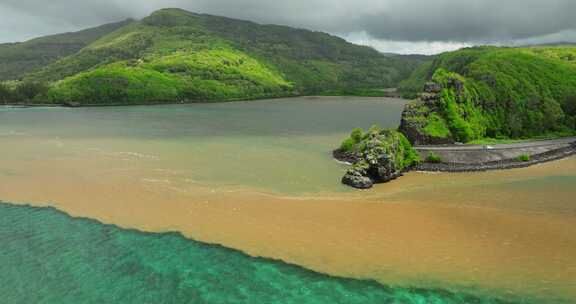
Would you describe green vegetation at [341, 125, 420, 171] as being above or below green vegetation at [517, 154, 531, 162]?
above

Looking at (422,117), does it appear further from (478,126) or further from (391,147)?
(391,147)

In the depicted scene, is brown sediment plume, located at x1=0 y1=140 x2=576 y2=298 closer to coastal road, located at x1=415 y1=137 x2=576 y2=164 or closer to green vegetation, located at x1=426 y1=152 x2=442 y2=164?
green vegetation, located at x1=426 y1=152 x2=442 y2=164

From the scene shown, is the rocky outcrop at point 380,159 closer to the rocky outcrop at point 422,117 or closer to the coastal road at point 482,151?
the coastal road at point 482,151

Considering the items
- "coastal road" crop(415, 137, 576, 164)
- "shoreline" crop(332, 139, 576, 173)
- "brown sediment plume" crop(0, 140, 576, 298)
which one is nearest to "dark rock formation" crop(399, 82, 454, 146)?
"coastal road" crop(415, 137, 576, 164)

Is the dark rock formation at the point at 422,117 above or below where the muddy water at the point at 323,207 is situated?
above

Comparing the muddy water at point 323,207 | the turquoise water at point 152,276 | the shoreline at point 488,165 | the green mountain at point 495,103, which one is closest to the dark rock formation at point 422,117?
the green mountain at point 495,103

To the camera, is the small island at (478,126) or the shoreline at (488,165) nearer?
the small island at (478,126)

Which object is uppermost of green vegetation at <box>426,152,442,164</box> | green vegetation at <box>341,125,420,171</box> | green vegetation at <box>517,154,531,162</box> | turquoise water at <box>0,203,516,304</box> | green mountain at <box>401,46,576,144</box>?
green mountain at <box>401,46,576,144</box>
